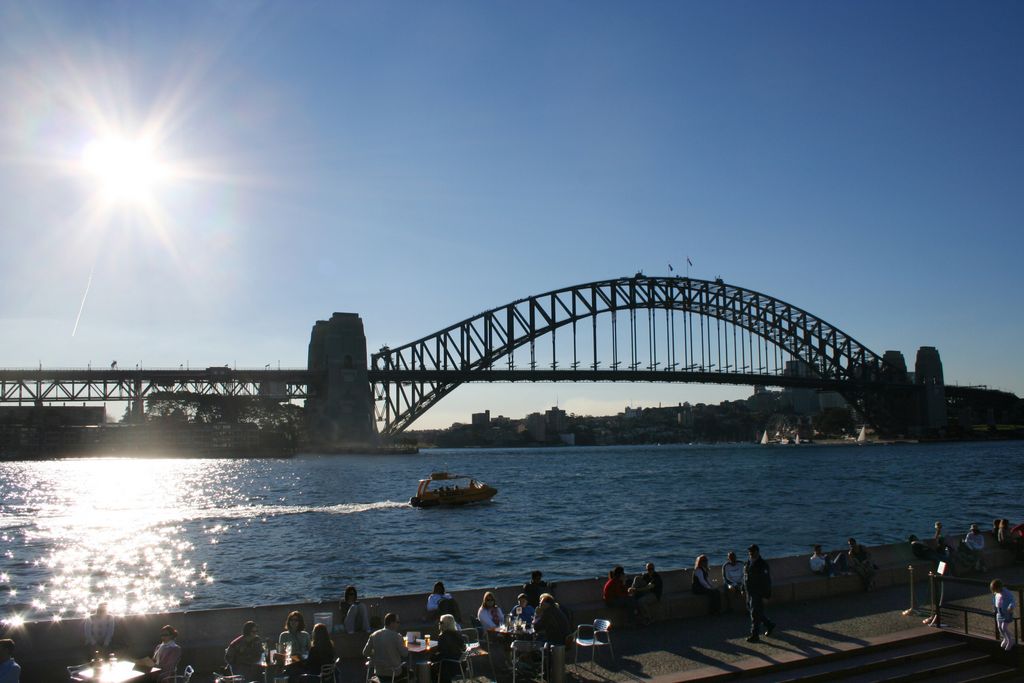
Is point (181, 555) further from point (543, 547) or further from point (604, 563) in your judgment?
point (604, 563)

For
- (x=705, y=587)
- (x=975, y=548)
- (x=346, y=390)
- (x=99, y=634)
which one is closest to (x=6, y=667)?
(x=99, y=634)

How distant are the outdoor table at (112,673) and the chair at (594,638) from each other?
180 inches

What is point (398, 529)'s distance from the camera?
36219 millimetres

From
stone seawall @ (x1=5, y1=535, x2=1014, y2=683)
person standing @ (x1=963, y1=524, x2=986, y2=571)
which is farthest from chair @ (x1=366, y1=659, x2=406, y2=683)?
person standing @ (x1=963, y1=524, x2=986, y2=571)

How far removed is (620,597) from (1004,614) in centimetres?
450

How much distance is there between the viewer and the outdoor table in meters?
8.97

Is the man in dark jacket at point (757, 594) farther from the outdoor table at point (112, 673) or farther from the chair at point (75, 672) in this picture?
the chair at point (75, 672)

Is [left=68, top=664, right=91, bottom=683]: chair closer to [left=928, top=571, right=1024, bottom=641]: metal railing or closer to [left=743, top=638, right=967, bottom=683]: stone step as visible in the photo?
[left=743, top=638, right=967, bottom=683]: stone step

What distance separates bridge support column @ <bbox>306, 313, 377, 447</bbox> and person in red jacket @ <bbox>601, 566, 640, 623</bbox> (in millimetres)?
96039

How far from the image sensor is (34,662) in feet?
31.7

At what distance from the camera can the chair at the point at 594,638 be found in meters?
10.5

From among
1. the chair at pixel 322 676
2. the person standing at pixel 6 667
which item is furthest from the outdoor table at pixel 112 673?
the chair at pixel 322 676

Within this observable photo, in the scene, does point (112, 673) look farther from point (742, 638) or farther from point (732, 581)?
point (732, 581)

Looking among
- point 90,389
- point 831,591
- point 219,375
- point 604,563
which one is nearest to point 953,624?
point 831,591
